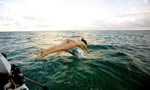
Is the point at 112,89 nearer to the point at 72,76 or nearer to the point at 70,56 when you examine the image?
the point at 72,76

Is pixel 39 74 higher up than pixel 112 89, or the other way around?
pixel 39 74

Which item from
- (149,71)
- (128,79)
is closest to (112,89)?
(128,79)

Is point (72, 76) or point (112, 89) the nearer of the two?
point (112, 89)

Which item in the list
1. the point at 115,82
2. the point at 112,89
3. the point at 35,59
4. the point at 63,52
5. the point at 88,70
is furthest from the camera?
the point at 63,52

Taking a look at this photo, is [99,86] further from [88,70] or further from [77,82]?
[88,70]

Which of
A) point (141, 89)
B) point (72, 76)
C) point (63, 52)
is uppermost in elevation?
point (63, 52)

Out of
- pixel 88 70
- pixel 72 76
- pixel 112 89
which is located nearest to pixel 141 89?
pixel 112 89

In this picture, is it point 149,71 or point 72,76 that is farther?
point 149,71

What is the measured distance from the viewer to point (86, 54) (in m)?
10.5

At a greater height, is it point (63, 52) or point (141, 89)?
point (63, 52)

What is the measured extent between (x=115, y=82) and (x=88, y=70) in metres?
1.69

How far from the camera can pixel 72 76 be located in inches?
299

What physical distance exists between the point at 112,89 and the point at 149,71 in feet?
11.0

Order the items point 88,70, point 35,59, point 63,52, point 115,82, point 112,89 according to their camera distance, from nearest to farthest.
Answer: point 112,89 < point 115,82 < point 88,70 < point 35,59 < point 63,52
